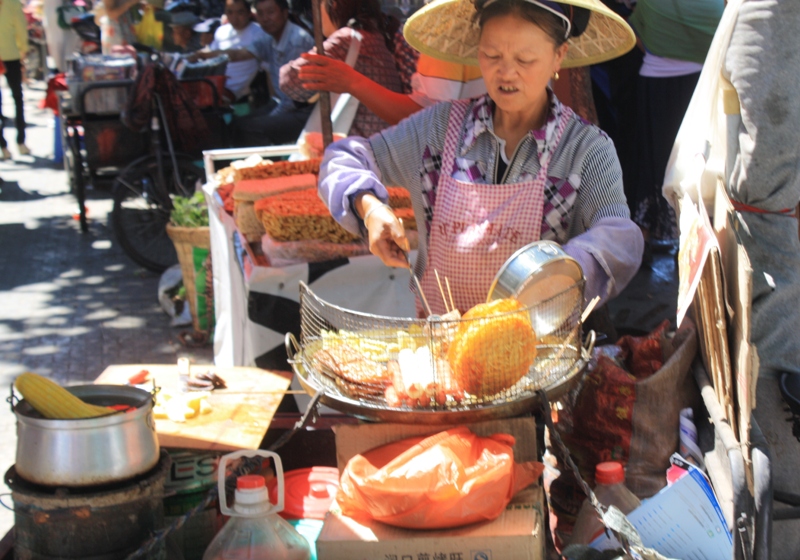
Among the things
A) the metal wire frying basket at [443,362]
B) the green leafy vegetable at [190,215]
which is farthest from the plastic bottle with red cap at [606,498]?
the green leafy vegetable at [190,215]

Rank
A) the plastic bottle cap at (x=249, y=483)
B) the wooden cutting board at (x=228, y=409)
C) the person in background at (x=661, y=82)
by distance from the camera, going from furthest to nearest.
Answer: the person in background at (x=661, y=82) < the wooden cutting board at (x=228, y=409) < the plastic bottle cap at (x=249, y=483)

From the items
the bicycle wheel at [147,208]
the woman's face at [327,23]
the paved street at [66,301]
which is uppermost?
the woman's face at [327,23]

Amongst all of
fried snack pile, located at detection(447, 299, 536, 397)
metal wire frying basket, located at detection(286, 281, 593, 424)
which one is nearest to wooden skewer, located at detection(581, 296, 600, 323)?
metal wire frying basket, located at detection(286, 281, 593, 424)

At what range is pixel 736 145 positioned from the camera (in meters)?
1.90

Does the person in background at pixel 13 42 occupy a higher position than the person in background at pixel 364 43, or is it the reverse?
the person in background at pixel 364 43

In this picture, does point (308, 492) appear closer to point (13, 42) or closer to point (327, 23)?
point (327, 23)

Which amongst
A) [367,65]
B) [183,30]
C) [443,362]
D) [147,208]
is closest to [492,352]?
[443,362]

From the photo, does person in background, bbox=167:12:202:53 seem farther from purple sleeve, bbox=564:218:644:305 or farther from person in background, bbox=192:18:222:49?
purple sleeve, bbox=564:218:644:305

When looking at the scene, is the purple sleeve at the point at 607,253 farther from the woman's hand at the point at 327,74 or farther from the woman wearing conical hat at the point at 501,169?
the woman's hand at the point at 327,74

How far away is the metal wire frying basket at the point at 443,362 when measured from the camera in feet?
5.34

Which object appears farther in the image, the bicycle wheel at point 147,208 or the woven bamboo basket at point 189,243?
the bicycle wheel at point 147,208

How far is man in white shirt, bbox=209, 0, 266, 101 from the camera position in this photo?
8.38m

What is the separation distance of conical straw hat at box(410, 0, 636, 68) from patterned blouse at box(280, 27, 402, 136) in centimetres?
139

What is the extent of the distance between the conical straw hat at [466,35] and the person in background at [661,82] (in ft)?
7.92
